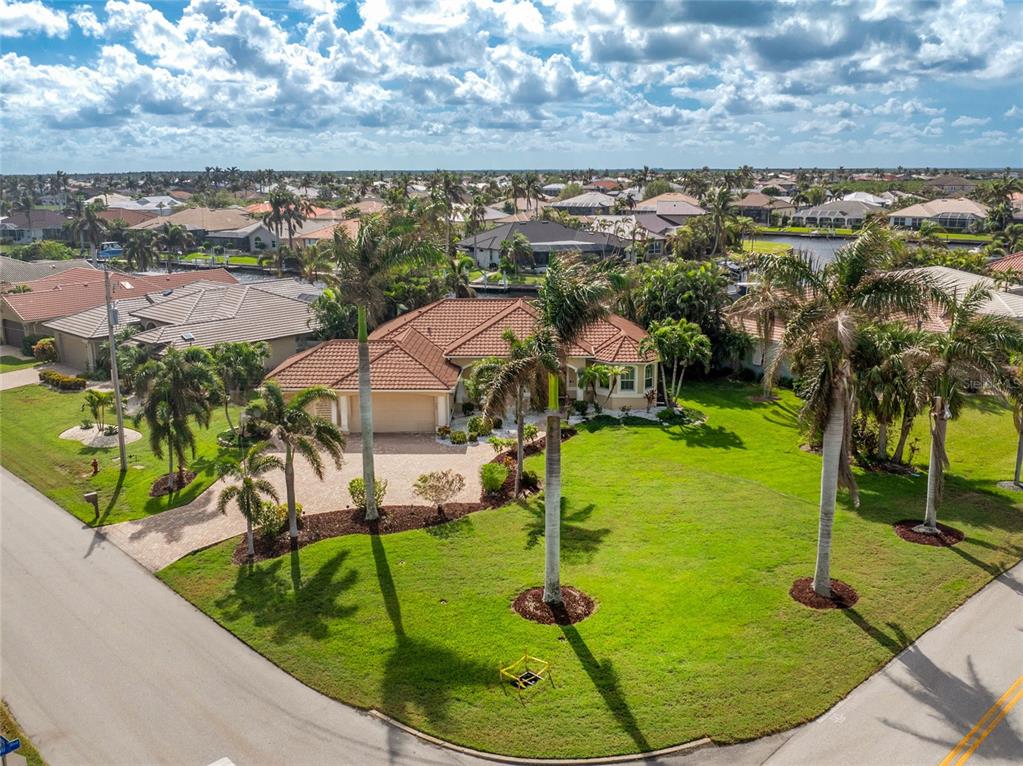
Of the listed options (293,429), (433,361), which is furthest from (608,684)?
(433,361)

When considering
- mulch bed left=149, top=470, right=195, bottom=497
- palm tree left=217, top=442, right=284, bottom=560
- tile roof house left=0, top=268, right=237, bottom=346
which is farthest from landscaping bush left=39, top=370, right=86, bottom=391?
palm tree left=217, top=442, right=284, bottom=560

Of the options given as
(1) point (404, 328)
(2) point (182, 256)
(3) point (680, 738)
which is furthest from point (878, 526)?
(2) point (182, 256)

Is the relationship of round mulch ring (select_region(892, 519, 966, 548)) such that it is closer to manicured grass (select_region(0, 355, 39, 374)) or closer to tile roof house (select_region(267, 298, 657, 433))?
tile roof house (select_region(267, 298, 657, 433))

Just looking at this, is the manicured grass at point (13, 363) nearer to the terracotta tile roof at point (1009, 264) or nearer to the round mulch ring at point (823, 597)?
the round mulch ring at point (823, 597)

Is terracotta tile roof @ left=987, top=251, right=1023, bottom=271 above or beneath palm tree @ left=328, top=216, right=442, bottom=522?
beneath

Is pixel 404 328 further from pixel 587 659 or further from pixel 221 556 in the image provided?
pixel 587 659

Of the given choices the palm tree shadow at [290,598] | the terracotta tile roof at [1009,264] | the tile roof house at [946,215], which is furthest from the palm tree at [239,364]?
the tile roof house at [946,215]

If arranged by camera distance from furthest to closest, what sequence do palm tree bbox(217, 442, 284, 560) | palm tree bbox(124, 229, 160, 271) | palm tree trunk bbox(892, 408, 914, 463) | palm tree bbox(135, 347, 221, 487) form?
palm tree bbox(124, 229, 160, 271) < palm tree trunk bbox(892, 408, 914, 463) < palm tree bbox(135, 347, 221, 487) < palm tree bbox(217, 442, 284, 560)
